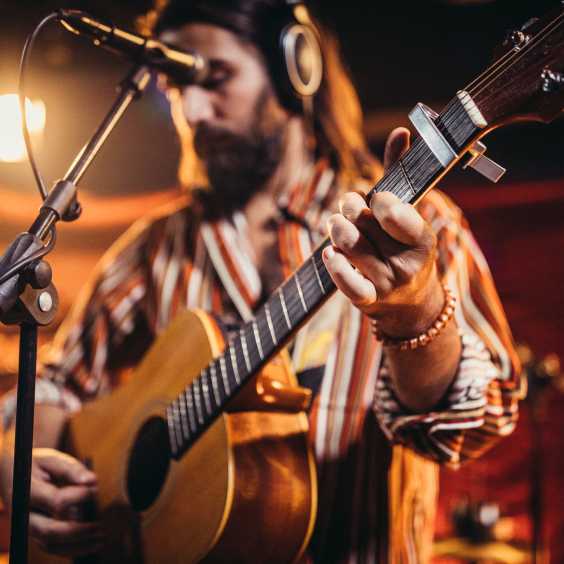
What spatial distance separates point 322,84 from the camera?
185 cm

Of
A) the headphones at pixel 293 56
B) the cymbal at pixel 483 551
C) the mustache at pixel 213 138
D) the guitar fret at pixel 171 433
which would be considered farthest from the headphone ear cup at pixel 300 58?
the cymbal at pixel 483 551

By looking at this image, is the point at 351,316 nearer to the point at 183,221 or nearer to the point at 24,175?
the point at 183,221

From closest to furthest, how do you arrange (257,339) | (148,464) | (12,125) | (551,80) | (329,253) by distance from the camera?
1. (551,80)
2. (329,253)
3. (257,339)
4. (148,464)
5. (12,125)

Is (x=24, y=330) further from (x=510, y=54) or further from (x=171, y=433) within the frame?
(x=510, y=54)

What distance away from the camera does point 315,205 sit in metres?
1.47

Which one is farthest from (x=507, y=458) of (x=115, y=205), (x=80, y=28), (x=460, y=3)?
(x=80, y=28)

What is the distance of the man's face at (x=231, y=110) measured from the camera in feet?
4.86

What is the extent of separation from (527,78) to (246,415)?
0.77 metres

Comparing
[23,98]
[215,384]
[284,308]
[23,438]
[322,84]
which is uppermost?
[322,84]

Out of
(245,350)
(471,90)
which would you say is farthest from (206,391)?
(471,90)

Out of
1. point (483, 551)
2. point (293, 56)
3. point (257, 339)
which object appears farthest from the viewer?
point (483, 551)

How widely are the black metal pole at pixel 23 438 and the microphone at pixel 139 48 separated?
0.55m

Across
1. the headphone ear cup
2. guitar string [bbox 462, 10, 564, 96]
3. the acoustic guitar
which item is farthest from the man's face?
guitar string [bbox 462, 10, 564, 96]

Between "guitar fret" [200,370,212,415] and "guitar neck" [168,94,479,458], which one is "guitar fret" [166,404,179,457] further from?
"guitar fret" [200,370,212,415]
